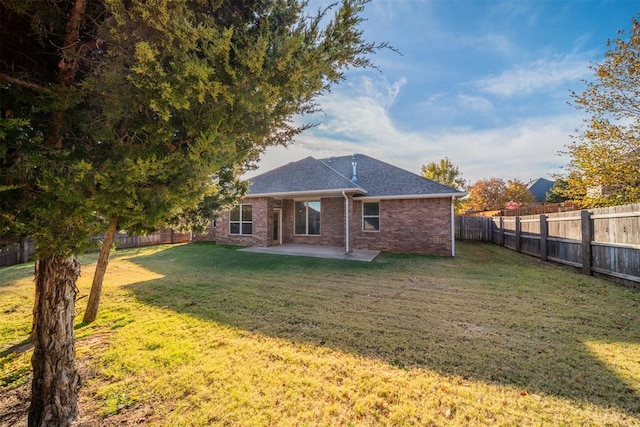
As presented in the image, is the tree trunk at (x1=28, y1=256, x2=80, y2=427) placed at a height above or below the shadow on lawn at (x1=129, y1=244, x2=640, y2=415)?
above

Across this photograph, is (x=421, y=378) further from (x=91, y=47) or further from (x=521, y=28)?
(x=521, y=28)

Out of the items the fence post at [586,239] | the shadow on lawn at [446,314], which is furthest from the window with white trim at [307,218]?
the fence post at [586,239]

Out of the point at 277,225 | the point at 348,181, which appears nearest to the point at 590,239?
the point at 348,181

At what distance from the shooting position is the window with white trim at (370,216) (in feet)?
43.9

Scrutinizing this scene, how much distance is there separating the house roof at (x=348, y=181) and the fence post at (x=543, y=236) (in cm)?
308

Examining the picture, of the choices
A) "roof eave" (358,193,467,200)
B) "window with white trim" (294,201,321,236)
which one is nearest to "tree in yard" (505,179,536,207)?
"roof eave" (358,193,467,200)

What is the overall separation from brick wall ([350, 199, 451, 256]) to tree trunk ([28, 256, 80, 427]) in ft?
39.5

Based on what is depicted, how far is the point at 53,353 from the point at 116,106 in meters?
2.30

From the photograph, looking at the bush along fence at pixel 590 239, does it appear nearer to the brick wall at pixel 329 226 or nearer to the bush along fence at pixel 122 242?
the brick wall at pixel 329 226

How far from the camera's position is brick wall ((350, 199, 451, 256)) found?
1207 centimetres

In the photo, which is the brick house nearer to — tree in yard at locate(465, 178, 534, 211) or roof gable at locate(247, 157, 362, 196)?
roof gable at locate(247, 157, 362, 196)

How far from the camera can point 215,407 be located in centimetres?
252

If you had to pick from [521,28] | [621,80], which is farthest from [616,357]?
[621,80]

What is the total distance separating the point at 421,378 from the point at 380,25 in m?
6.27
